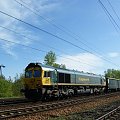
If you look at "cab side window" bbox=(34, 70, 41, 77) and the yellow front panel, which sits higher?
"cab side window" bbox=(34, 70, 41, 77)

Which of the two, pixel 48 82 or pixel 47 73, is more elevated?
pixel 47 73

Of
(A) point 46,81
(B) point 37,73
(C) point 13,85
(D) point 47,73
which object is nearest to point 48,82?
(A) point 46,81

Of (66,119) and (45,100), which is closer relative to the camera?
(66,119)

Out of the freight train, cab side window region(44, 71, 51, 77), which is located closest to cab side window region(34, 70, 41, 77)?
the freight train

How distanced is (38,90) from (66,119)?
42.4ft

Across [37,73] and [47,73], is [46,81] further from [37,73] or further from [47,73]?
[37,73]

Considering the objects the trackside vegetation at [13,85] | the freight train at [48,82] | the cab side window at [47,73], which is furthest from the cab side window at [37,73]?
the trackside vegetation at [13,85]

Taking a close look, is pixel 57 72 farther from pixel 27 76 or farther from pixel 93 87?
pixel 93 87

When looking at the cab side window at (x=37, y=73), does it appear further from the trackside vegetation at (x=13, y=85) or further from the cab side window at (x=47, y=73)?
the trackside vegetation at (x=13, y=85)

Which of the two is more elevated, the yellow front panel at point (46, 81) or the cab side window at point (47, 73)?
the cab side window at point (47, 73)

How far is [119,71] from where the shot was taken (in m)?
183

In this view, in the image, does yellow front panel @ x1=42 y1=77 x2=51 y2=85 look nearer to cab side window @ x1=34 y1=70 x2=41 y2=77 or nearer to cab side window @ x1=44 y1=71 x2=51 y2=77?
cab side window @ x1=44 y1=71 x2=51 y2=77

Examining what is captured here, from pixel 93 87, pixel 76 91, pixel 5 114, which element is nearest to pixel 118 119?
pixel 5 114

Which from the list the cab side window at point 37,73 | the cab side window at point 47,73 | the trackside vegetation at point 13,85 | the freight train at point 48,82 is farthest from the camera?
the trackside vegetation at point 13,85
